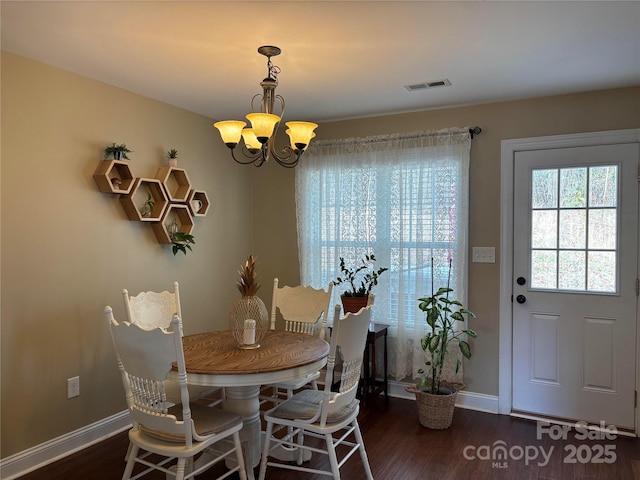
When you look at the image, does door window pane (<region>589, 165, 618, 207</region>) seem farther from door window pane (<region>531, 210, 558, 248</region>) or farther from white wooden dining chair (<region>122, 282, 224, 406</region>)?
white wooden dining chair (<region>122, 282, 224, 406</region>)

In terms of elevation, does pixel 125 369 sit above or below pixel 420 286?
below

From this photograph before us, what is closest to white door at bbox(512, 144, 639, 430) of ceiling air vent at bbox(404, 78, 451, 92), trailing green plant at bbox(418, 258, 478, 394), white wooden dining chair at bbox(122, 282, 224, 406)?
trailing green plant at bbox(418, 258, 478, 394)

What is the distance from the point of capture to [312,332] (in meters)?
3.37

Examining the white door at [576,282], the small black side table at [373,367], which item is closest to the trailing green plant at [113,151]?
the small black side table at [373,367]

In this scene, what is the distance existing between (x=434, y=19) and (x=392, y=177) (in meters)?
1.80

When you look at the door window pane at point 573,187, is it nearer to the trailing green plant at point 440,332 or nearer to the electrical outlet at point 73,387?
the trailing green plant at point 440,332

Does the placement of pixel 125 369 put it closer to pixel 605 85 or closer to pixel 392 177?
pixel 392 177

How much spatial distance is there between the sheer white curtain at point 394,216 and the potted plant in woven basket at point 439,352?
130mm

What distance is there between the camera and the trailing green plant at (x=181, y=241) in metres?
3.67

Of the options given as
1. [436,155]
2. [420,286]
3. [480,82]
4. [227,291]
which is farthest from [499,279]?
[227,291]

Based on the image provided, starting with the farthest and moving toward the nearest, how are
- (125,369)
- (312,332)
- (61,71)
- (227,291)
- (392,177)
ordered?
(227,291) < (392,177) < (312,332) < (61,71) < (125,369)

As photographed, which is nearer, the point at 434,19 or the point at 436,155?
the point at 434,19

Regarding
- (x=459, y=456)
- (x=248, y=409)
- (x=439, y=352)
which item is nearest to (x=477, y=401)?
(x=439, y=352)

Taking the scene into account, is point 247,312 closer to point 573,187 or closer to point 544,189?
point 544,189
